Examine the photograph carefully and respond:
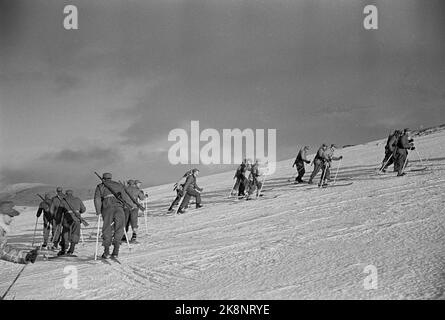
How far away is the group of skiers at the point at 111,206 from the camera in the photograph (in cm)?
669

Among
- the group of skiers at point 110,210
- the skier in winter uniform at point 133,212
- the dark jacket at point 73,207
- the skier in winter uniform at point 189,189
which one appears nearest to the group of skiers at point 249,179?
the skier in winter uniform at point 189,189

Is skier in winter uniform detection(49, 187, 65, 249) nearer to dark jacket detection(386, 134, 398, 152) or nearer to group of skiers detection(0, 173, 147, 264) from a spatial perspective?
group of skiers detection(0, 173, 147, 264)

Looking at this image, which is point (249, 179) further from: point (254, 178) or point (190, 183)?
point (190, 183)

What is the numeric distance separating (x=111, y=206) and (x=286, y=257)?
3984 mm

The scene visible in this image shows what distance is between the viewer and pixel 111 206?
9102mm

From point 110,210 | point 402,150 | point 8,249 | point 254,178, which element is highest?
point 402,150

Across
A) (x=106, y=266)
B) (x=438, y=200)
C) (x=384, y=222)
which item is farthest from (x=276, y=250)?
(x=438, y=200)

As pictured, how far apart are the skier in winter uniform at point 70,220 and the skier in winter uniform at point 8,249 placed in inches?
162

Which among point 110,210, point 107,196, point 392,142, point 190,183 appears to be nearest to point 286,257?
point 110,210

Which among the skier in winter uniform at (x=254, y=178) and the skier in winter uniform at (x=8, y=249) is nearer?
the skier in winter uniform at (x=8, y=249)

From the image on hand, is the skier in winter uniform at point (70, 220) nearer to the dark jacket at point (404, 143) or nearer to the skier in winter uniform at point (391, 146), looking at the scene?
the dark jacket at point (404, 143)
